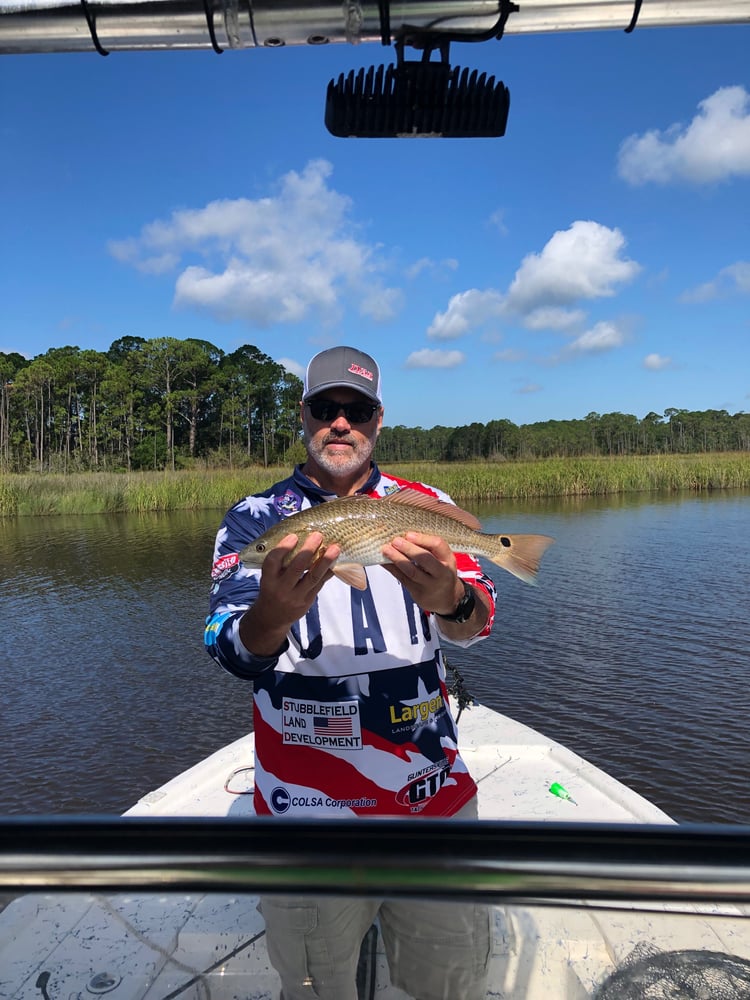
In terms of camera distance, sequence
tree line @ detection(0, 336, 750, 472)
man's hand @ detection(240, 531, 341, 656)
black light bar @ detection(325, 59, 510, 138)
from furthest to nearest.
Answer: tree line @ detection(0, 336, 750, 472)
man's hand @ detection(240, 531, 341, 656)
black light bar @ detection(325, 59, 510, 138)

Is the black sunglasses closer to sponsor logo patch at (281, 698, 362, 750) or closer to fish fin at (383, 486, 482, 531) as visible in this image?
fish fin at (383, 486, 482, 531)

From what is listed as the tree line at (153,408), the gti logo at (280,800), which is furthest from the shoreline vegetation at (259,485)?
the gti logo at (280,800)

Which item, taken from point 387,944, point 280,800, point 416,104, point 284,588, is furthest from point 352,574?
point 416,104

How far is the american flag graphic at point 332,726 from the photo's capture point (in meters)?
2.39

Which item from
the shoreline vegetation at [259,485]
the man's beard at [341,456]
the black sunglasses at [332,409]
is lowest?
the shoreline vegetation at [259,485]

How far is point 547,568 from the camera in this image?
693 inches

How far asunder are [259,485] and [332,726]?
2813 cm

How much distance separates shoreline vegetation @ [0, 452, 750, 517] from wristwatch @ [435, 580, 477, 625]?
90.0 ft

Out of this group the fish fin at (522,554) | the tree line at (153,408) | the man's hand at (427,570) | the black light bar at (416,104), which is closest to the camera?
the black light bar at (416,104)

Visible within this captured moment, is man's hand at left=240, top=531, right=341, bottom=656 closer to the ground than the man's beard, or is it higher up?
closer to the ground

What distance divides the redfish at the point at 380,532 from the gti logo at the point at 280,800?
76 cm

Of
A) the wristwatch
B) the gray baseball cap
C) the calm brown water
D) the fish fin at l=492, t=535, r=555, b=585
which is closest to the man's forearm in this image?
the wristwatch

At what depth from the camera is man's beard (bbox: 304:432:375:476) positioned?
2756 millimetres

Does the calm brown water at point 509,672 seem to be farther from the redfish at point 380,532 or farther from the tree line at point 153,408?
the tree line at point 153,408
